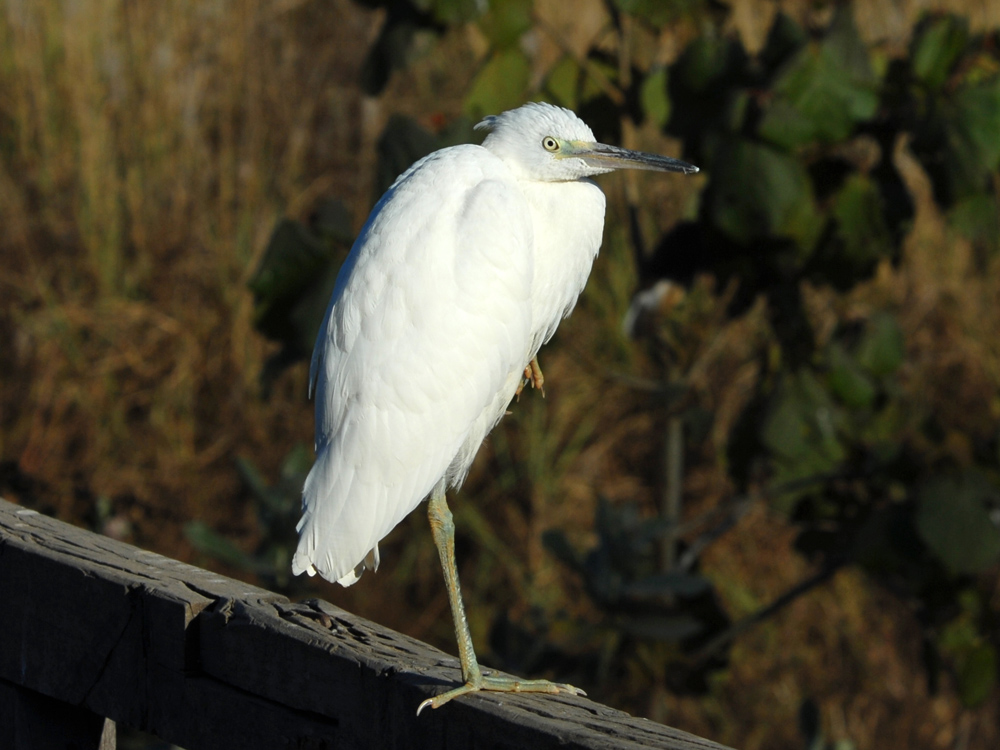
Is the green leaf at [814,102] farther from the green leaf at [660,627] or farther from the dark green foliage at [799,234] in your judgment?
the green leaf at [660,627]

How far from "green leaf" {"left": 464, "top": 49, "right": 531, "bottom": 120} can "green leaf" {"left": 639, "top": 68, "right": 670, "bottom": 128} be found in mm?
273

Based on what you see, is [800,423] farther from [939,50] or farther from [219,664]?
[219,664]

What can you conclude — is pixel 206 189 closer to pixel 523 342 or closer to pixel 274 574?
pixel 274 574

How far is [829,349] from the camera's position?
2.86 m

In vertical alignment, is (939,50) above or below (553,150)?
above

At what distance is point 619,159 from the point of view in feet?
6.15

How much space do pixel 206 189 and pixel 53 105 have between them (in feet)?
2.23

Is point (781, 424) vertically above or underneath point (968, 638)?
above

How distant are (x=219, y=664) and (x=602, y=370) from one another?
1896 mm

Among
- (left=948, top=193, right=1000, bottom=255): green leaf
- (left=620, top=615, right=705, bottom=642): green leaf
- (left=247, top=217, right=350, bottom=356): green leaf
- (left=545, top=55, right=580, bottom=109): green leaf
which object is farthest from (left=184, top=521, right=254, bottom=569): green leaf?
(left=948, top=193, right=1000, bottom=255): green leaf

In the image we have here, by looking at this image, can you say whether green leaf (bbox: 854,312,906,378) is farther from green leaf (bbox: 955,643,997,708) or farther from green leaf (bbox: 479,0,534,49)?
green leaf (bbox: 479,0,534,49)

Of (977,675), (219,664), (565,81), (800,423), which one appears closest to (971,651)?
(977,675)

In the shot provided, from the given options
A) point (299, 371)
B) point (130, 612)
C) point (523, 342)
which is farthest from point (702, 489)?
point (130, 612)

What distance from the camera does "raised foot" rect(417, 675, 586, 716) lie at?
110 cm
